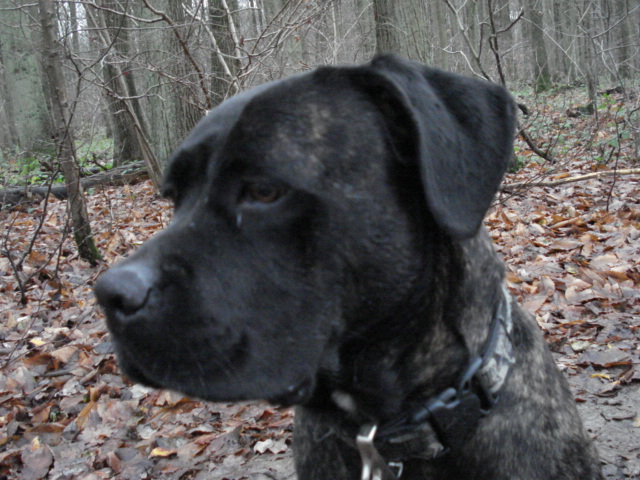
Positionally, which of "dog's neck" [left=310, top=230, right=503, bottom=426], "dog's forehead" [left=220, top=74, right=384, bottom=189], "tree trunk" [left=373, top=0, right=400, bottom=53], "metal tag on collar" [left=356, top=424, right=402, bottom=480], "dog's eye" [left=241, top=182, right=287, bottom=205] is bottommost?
"metal tag on collar" [left=356, top=424, right=402, bottom=480]

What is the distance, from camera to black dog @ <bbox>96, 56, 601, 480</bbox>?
185 cm

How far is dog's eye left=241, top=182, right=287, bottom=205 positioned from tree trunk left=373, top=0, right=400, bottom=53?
5824 millimetres

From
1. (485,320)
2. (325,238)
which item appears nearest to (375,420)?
(485,320)

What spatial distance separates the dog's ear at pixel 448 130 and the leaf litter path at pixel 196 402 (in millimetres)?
1178

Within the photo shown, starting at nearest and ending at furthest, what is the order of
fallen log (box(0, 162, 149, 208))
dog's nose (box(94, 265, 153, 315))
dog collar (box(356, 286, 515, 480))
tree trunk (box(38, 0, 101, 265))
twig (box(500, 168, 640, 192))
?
1. dog's nose (box(94, 265, 153, 315))
2. dog collar (box(356, 286, 515, 480))
3. tree trunk (box(38, 0, 101, 265))
4. twig (box(500, 168, 640, 192))
5. fallen log (box(0, 162, 149, 208))

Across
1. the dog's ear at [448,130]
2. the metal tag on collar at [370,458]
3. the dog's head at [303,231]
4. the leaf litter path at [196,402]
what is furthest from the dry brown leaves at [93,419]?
the dog's ear at [448,130]

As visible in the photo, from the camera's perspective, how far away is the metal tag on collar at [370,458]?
2018 millimetres

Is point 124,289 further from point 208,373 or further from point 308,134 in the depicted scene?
point 308,134

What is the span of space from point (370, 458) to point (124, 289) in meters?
1.01

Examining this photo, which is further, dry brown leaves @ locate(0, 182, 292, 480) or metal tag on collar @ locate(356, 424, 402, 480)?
dry brown leaves @ locate(0, 182, 292, 480)

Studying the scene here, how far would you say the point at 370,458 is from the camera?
2064 millimetres

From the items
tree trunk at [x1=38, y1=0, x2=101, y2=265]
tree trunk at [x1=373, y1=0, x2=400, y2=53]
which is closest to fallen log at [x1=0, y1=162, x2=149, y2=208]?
tree trunk at [x1=38, y1=0, x2=101, y2=265]

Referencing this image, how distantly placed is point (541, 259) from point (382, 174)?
3873 mm

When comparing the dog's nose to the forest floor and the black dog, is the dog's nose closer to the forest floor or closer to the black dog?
the black dog
